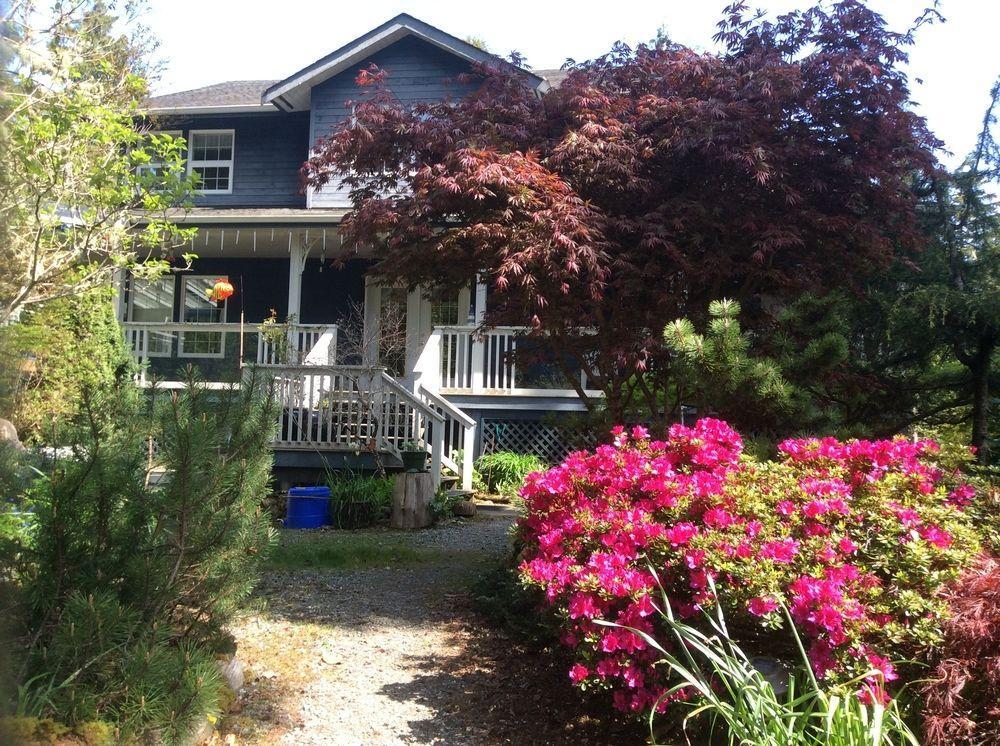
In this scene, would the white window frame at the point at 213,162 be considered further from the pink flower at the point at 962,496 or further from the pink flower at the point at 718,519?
the pink flower at the point at 962,496

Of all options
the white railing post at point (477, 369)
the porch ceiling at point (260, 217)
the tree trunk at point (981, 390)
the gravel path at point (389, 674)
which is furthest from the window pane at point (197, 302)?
the tree trunk at point (981, 390)

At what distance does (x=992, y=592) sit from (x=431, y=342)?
10253 mm

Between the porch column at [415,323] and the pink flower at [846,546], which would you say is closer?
the pink flower at [846,546]

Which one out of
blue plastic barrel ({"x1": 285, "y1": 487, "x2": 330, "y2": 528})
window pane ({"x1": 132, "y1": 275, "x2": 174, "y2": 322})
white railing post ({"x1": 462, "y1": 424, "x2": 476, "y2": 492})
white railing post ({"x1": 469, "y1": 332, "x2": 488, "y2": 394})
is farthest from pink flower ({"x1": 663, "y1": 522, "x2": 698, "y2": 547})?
window pane ({"x1": 132, "y1": 275, "x2": 174, "y2": 322})

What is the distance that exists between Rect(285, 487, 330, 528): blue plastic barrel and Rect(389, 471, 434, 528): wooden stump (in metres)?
0.82

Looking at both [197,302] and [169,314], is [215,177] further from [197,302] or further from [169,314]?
[169,314]

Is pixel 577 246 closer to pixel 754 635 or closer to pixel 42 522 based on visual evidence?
pixel 754 635

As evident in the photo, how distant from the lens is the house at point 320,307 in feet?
34.6

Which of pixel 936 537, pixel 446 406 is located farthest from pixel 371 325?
pixel 936 537

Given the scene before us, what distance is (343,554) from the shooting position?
7.31 metres

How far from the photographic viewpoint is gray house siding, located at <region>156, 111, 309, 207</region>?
53.6 feet

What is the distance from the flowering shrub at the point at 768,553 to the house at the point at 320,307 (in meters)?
6.18

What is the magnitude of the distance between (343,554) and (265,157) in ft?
37.5

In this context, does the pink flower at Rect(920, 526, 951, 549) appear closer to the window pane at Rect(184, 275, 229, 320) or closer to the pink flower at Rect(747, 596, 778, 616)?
the pink flower at Rect(747, 596, 778, 616)
